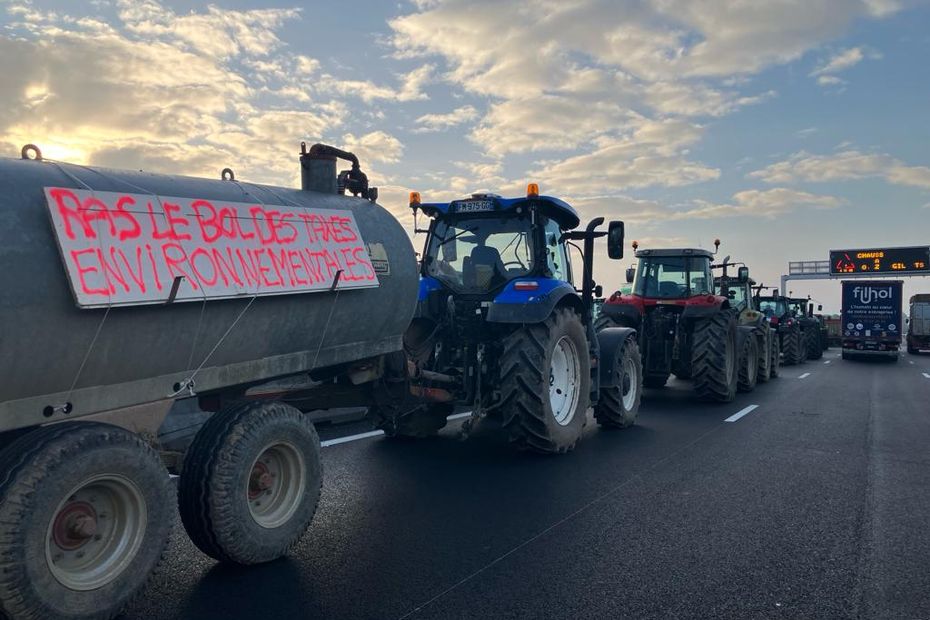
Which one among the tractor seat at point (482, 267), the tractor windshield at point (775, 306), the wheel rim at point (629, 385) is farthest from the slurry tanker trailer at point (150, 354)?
the tractor windshield at point (775, 306)

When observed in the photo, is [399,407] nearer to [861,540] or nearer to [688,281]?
[861,540]

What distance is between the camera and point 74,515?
9.89 feet

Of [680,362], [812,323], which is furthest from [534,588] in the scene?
[812,323]

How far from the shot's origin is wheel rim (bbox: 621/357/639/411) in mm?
8922

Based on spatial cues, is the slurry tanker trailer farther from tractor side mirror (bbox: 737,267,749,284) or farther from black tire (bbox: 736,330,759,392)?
tractor side mirror (bbox: 737,267,749,284)

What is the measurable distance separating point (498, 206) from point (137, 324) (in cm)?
452

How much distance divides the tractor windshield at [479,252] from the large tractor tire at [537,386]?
784 mm

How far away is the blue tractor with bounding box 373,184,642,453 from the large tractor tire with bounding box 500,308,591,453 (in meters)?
0.01

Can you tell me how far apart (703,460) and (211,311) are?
5230mm

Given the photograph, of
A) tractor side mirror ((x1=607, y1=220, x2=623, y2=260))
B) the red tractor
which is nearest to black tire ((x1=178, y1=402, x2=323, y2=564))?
tractor side mirror ((x1=607, y1=220, x2=623, y2=260))

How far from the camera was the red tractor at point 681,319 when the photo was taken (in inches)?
440

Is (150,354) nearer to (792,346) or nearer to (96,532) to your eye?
(96,532)

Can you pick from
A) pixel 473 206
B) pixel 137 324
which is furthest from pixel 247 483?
pixel 473 206

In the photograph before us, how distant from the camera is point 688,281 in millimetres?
12188
